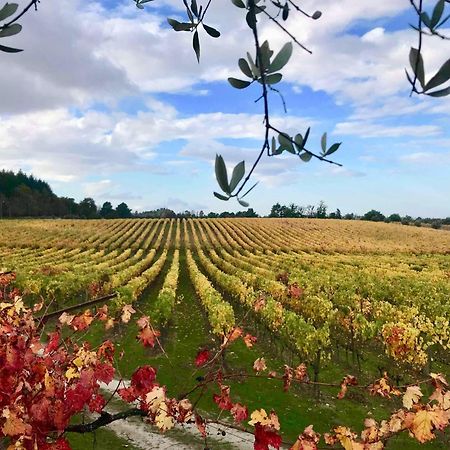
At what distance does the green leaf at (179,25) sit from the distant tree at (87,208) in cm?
10629

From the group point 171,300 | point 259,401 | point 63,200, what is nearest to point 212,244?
point 171,300

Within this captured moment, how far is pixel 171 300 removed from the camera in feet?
59.3

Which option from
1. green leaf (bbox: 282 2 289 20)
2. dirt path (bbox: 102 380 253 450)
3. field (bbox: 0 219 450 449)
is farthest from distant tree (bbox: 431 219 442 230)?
green leaf (bbox: 282 2 289 20)

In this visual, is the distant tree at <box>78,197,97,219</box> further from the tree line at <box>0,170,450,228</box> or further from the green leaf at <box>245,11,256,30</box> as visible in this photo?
the green leaf at <box>245,11,256,30</box>

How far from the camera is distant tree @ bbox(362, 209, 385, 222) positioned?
103 meters

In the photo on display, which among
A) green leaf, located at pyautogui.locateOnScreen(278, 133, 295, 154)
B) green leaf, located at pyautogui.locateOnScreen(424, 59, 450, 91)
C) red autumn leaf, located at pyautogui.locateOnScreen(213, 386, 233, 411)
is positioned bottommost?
red autumn leaf, located at pyautogui.locateOnScreen(213, 386, 233, 411)

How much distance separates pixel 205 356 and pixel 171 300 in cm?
1501

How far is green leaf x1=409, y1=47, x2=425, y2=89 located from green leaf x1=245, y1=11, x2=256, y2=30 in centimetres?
40

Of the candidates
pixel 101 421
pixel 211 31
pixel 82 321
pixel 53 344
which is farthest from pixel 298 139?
pixel 82 321

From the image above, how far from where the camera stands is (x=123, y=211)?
4387 inches

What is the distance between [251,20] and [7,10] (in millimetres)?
771

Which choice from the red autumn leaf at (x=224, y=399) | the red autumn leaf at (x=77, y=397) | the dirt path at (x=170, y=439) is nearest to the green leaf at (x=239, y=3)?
the red autumn leaf at (x=77, y=397)

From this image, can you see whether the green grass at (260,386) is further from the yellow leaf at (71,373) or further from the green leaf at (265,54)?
the green leaf at (265,54)

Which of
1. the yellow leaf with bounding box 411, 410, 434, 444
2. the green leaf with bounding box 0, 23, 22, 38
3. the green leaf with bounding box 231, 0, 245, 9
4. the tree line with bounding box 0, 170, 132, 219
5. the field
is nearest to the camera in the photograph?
the green leaf with bounding box 231, 0, 245, 9
